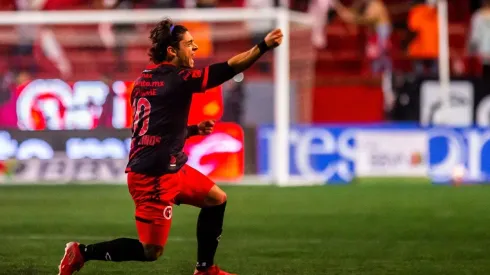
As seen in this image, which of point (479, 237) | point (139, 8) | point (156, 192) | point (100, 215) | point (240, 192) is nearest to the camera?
point (156, 192)

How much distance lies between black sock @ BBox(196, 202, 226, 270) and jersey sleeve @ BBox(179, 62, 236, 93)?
0.96 metres

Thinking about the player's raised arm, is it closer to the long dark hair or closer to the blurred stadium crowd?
the long dark hair

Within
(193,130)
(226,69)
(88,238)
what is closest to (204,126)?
(193,130)

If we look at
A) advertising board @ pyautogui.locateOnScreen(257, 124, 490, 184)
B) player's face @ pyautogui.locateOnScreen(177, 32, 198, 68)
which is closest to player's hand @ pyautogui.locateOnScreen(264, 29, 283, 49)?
player's face @ pyautogui.locateOnScreen(177, 32, 198, 68)

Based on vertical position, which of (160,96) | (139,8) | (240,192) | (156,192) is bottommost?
(240,192)

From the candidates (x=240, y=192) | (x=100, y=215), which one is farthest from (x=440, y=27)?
(x=100, y=215)

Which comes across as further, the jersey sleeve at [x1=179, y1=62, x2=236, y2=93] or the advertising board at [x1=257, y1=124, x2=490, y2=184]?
the advertising board at [x1=257, y1=124, x2=490, y2=184]

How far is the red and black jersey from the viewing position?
22.4 feet

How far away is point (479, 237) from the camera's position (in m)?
9.81

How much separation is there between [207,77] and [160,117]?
17.2 inches

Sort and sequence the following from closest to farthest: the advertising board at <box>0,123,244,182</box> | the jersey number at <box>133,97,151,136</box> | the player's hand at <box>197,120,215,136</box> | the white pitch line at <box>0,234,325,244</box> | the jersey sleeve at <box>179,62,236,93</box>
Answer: the jersey sleeve at <box>179,62,236,93</box>
the jersey number at <box>133,97,151,136</box>
the player's hand at <box>197,120,215,136</box>
the white pitch line at <box>0,234,325,244</box>
the advertising board at <box>0,123,244,182</box>

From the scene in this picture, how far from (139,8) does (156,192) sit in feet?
38.2

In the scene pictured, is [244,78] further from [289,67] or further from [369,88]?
[369,88]

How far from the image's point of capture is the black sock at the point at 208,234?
7.27 metres
